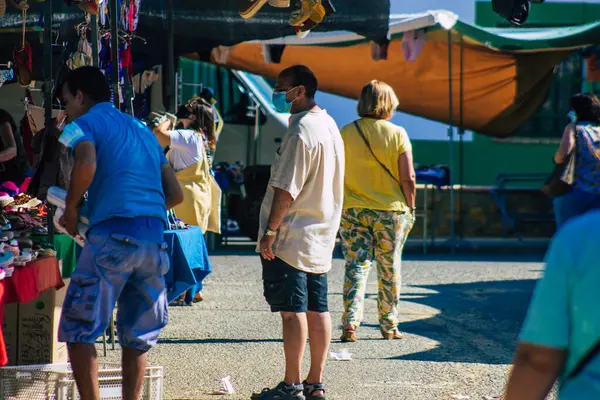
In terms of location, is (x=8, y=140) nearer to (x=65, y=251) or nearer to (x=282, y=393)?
(x=65, y=251)

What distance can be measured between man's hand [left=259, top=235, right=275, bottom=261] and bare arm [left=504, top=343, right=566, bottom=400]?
327 cm

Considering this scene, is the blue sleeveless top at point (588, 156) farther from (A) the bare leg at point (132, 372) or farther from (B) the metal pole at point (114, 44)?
(A) the bare leg at point (132, 372)

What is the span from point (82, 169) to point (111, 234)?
1.00 ft

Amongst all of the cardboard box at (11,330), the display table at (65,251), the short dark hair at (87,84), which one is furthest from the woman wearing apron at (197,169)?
the short dark hair at (87,84)

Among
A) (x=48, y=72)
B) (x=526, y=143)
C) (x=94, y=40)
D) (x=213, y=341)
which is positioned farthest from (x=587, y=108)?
(x=526, y=143)

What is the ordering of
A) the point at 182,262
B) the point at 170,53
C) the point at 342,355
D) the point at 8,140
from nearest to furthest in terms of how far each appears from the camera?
the point at 182,262
the point at 342,355
the point at 8,140
the point at 170,53

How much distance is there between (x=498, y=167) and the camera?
1916 cm

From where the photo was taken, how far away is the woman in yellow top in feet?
24.6

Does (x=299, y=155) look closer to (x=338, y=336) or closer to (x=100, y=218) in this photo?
(x=100, y=218)

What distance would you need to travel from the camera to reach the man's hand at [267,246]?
18.1ft

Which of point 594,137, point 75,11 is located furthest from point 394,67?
point 75,11

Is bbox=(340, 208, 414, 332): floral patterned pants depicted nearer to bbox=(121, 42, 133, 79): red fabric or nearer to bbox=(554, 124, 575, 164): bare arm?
bbox=(121, 42, 133, 79): red fabric

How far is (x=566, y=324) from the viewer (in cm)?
226

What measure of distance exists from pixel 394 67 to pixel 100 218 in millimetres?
11053
